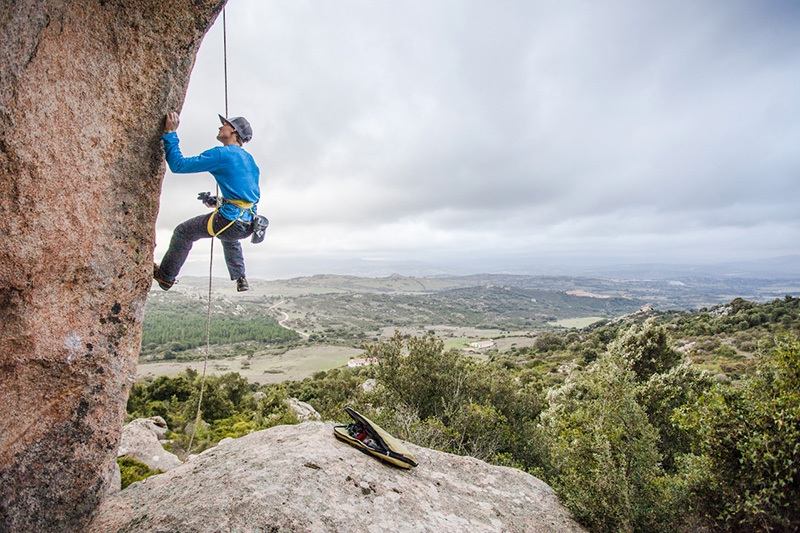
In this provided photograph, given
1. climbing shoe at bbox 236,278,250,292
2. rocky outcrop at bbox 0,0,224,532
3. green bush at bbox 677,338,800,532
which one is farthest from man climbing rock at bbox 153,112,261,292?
green bush at bbox 677,338,800,532

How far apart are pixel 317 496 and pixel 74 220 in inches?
190

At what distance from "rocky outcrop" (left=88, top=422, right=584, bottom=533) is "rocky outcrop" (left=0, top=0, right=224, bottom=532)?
1079 mm

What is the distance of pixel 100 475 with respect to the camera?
475 centimetres

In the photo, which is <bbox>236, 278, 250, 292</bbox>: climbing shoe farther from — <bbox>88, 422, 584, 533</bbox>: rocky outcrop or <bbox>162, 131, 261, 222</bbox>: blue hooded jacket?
<bbox>88, 422, 584, 533</bbox>: rocky outcrop

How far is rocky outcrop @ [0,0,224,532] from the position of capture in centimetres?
381

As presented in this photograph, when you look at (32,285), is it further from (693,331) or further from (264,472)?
(693,331)

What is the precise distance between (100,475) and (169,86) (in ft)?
17.9

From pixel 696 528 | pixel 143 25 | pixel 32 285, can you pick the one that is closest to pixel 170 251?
pixel 32 285

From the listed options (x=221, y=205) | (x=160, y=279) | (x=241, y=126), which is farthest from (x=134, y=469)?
(x=241, y=126)

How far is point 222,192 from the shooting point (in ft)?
18.6

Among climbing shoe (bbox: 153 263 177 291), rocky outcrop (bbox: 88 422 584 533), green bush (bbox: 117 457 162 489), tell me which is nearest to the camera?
rocky outcrop (bbox: 88 422 584 533)

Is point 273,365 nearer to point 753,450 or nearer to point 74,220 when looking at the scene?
point 74,220

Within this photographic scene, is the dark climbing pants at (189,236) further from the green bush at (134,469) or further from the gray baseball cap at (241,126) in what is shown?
the green bush at (134,469)

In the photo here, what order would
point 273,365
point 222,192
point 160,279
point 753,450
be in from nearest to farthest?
point 222,192 < point 160,279 < point 753,450 < point 273,365
